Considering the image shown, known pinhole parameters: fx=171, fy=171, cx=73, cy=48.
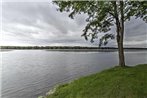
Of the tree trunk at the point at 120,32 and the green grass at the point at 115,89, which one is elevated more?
the tree trunk at the point at 120,32

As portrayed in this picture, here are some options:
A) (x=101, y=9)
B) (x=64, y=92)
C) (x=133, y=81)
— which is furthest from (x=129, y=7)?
(x=64, y=92)

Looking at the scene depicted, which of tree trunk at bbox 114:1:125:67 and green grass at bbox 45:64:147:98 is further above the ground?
tree trunk at bbox 114:1:125:67

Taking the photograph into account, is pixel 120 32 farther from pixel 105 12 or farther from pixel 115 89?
pixel 115 89

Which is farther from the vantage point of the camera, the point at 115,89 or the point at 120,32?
the point at 120,32

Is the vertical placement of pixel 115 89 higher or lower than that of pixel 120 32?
lower

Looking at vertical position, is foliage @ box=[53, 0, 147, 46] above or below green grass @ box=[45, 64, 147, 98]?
above

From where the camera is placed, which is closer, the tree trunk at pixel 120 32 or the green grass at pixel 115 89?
the green grass at pixel 115 89

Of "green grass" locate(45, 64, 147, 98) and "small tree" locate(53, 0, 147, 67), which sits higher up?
"small tree" locate(53, 0, 147, 67)

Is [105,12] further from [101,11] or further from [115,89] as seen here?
[115,89]

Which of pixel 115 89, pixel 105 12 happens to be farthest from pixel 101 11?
pixel 115 89

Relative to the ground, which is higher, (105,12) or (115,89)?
(105,12)

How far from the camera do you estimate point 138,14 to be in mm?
15594

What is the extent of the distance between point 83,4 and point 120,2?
370 centimetres

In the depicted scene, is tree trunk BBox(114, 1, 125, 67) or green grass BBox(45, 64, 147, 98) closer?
green grass BBox(45, 64, 147, 98)
